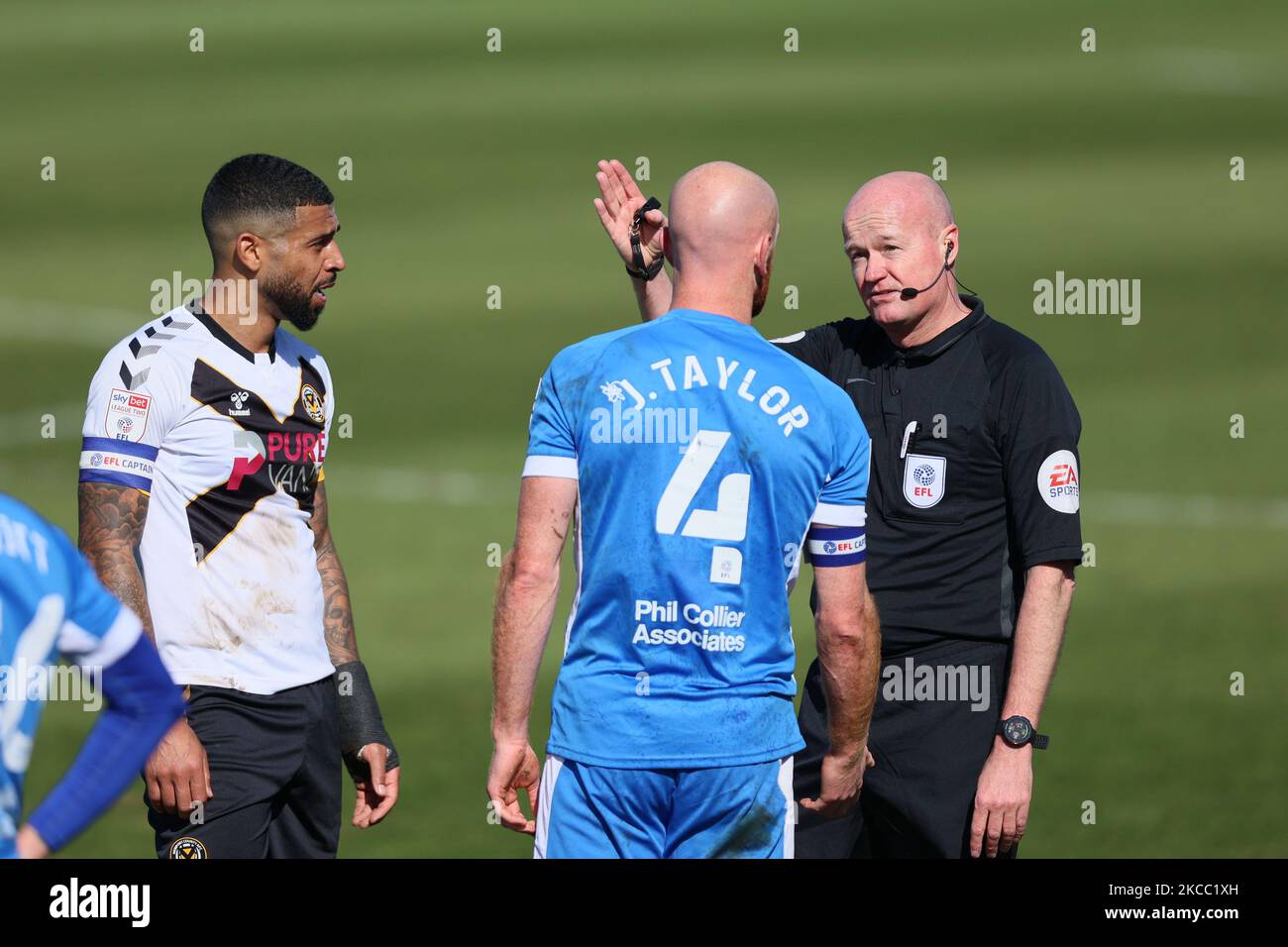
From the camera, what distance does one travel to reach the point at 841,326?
6.98m

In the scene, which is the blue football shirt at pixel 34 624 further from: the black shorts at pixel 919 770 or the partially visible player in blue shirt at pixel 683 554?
the black shorts at pixel 919 770

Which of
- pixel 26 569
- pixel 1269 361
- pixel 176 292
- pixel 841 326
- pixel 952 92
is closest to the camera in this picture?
pixel 26 569

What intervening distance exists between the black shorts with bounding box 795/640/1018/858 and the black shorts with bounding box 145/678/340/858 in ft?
5.51

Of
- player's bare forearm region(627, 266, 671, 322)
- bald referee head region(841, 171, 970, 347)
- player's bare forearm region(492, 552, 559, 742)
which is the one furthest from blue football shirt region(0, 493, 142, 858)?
bald referee head region(841, 171, 970, 347)

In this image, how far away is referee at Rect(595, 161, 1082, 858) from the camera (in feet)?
21.0

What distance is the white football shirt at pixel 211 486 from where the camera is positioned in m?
5.93

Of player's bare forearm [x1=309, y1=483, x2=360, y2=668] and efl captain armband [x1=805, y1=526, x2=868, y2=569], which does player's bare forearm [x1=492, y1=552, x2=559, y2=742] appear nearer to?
efl captain armband [x1=805, y1=526, x2=868, y2=569]

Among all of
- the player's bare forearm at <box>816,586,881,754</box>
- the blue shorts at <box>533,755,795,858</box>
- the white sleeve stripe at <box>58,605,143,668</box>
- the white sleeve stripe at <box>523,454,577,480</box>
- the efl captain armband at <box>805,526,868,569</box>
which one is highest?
the white sleeve stripe at <box>523,454,577,480</box>

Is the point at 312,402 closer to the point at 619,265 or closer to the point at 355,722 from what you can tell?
the point at 355,722

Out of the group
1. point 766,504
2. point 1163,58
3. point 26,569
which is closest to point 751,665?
point 766,504

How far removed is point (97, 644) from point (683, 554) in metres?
1.82

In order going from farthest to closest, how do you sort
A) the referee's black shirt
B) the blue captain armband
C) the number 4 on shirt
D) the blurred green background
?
1. the blurred green background
2. the referee's black shirt
3. the blue captain armband
4. the number 4 on shirt
